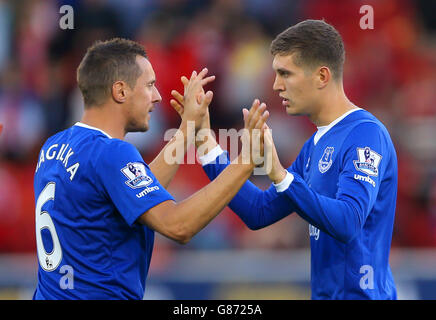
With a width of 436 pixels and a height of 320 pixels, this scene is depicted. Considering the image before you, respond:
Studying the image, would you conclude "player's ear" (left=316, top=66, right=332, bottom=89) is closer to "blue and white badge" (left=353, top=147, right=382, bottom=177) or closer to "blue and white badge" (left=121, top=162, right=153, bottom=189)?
"blue and white badge" (left=353, top=147, right=382, bottom=177)

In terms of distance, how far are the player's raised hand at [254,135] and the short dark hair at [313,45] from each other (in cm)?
68

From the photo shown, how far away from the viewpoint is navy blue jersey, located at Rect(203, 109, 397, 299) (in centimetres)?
383

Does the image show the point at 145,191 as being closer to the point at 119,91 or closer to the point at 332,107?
the point at 119,91

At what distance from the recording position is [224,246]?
8320mm

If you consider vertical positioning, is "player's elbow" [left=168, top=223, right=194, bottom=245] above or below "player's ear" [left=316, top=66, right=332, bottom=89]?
below

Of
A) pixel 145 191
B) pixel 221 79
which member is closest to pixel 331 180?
pixel 145 191

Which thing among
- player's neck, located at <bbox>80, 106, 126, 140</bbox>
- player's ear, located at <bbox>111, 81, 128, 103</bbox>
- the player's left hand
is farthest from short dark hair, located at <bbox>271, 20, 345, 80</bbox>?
player's neck, located at <bbox>80, 106, 126, 140</bbox>

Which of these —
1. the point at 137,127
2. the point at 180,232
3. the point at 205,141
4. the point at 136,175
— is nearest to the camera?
the point at 180,232

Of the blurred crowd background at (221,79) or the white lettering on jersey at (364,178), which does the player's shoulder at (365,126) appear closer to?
the white lettering on jersey at (364,178)

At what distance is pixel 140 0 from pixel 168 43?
4.13 ft

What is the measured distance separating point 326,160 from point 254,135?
0.59m

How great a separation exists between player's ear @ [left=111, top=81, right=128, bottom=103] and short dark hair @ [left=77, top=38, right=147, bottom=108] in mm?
21

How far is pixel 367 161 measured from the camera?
3.98 m
